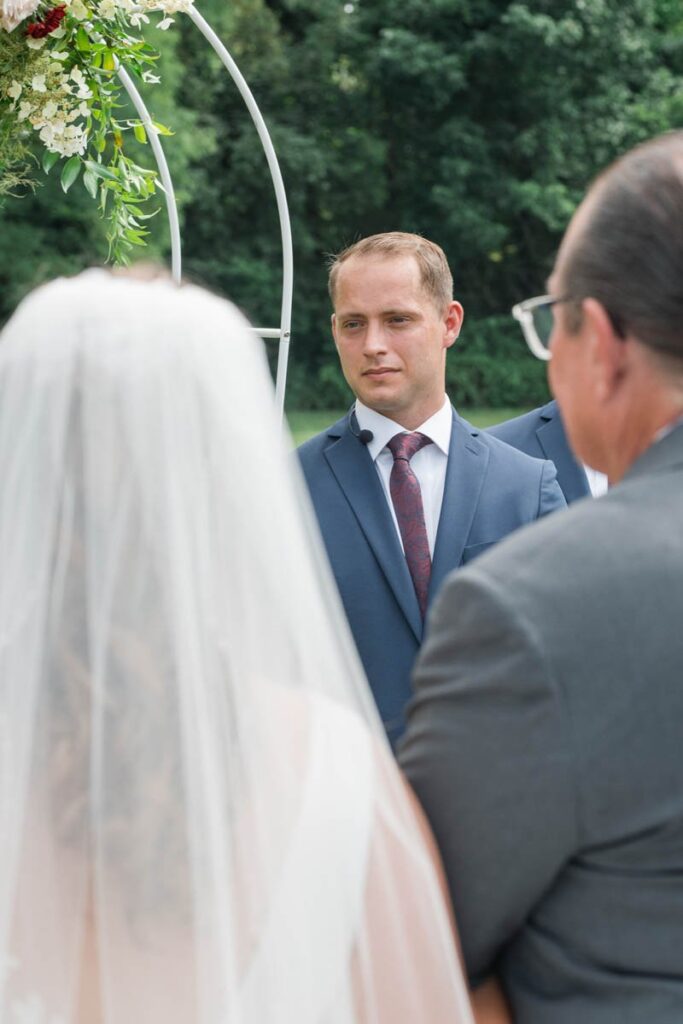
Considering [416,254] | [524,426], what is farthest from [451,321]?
[524,426]

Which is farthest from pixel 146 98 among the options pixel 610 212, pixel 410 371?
pixel 610 212

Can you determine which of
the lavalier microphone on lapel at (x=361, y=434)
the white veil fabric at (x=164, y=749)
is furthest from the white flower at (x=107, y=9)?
the white veil fabric at (x=164, y=749)

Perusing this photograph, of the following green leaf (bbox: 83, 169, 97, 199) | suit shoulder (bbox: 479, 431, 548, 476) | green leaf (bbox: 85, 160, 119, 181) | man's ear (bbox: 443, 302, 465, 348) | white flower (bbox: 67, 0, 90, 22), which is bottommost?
suit shoulder (bbox: 479, 431, 548, 476)

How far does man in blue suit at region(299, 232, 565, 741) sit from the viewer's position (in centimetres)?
356

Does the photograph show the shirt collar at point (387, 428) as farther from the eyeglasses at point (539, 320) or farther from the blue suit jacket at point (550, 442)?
the eyeglasses at point (539, 320)

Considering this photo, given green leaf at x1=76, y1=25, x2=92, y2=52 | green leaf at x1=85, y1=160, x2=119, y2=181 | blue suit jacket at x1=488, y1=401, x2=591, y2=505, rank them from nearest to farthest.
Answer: green leaf at x1=76, y1=25, x2=92, y2=52
green leaf at x1=85, y1=160, x2=119, y2=181
blue suit jacket at x1=488, y1=401, x2=591, y2=505

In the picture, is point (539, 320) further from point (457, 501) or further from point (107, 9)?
point (107, 9)

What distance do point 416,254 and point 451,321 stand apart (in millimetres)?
315

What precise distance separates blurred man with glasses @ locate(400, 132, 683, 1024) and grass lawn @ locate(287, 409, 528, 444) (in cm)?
2551

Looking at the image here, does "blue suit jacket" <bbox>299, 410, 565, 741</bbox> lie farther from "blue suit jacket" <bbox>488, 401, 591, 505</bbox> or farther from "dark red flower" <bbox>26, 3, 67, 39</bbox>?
"dark red flower" <bbox>26, 3, 67, 39</bbox>

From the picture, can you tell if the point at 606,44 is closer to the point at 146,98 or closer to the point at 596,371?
the point at 146,98

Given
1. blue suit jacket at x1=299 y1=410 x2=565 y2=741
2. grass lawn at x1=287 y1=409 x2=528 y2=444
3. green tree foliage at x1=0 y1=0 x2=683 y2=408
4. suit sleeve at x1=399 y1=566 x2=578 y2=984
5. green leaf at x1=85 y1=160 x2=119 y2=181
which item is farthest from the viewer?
green tree foliage at x1=0 y1=0 x2=683 y2=408

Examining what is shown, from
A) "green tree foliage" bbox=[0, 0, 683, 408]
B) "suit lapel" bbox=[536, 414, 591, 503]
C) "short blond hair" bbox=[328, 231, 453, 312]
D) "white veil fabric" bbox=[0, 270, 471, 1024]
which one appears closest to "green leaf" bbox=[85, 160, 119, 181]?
"short blond hair" bbox=[328, 231, 453, 312]

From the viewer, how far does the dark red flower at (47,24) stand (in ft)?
13.1
